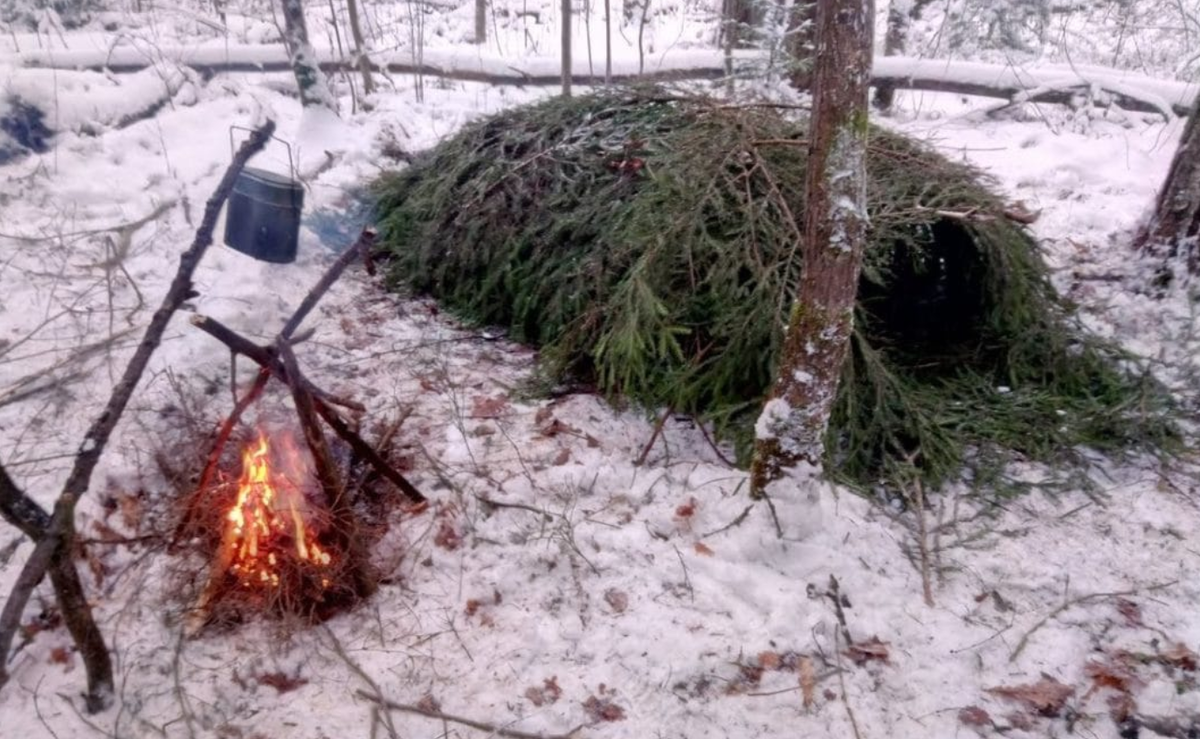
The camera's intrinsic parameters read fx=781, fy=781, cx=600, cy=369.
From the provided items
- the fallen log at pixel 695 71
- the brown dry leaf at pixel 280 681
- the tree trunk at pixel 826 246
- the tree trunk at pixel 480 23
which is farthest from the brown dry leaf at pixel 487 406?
the tree trunk at pixel 480 23

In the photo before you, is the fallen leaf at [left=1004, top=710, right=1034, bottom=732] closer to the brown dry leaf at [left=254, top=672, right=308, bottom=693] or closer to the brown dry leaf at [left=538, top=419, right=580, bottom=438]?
the brown dry leaf at [left=538, top=419, right=580, bottom=438]

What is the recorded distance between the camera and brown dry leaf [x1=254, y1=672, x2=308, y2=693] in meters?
2.66

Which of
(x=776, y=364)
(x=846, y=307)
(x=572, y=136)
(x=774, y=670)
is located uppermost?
(x=572, y=136)

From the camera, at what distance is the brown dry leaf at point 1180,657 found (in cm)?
270

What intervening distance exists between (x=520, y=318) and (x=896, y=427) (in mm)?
2255

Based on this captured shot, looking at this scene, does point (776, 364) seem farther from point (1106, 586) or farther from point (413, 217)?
point (413, 217)

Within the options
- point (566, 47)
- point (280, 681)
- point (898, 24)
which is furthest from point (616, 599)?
point (898, 24)

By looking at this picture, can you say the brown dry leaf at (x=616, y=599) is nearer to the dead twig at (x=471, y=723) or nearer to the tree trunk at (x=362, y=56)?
the dead twig at (x=471, y=723)

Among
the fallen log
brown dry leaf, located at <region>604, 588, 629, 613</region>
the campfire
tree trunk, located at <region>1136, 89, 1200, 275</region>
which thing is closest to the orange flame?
the campfire

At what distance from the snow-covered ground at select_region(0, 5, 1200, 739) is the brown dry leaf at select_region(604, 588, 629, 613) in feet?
0.04

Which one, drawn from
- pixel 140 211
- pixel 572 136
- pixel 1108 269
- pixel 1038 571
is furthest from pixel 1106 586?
pixel 140 211

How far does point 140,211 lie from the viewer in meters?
5.71

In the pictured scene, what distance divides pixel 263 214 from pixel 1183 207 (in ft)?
18.8

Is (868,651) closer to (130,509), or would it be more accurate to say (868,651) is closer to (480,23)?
(130,509)
